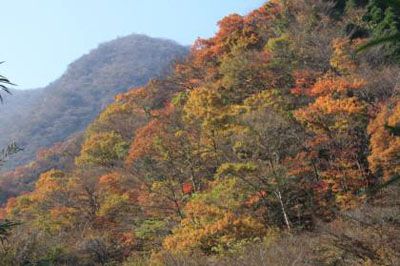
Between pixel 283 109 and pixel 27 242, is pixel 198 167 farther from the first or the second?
pixel 27 242

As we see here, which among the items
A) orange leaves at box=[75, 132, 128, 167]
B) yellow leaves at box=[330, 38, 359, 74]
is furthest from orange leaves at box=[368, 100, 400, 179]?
orange leaves at box=[75, 132, 128, 167]

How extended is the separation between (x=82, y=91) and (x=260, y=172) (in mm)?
125382

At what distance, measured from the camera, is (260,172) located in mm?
23672

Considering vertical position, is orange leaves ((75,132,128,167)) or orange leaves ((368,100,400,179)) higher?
orange leaves ((75,132,128,167))

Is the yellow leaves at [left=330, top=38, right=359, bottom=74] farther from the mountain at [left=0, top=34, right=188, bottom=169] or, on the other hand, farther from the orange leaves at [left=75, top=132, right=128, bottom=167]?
the mountain at [left=0, top=34, right=188, bottom=169]

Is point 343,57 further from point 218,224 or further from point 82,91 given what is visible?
point 82,91

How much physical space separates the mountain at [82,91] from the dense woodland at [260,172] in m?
56.2

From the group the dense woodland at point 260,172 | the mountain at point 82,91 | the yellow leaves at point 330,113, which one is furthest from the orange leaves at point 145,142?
the mountain at point 82,91

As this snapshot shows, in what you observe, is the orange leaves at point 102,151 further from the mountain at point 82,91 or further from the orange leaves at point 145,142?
the mountain at point 82,91

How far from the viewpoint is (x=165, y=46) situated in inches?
6752

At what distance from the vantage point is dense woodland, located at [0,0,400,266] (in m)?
18.6

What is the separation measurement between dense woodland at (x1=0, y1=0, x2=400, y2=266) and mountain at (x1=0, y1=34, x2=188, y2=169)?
2214 inches

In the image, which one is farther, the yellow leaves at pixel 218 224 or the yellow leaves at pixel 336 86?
the yellow leaves at pixel 336 86

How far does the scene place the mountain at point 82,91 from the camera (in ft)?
386
